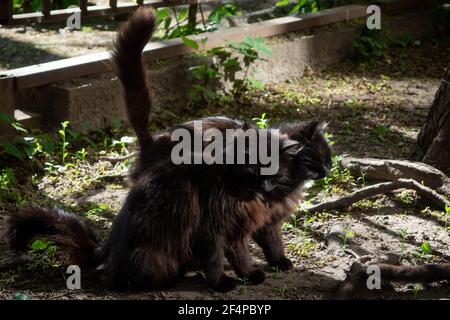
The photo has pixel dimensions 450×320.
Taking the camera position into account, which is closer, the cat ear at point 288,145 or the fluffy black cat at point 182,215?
the fluffy black cat at point 182,215

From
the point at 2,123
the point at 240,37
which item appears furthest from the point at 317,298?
the point at 240,37

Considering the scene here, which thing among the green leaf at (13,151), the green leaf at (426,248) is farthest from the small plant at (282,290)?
the green leaf at (13,151)

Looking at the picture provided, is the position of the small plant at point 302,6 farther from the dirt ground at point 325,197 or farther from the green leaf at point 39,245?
the green leaf at point 39,245

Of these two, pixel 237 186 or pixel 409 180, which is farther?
pixel 409 180

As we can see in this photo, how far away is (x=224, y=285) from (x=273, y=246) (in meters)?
0.47

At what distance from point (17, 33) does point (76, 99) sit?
232 cm

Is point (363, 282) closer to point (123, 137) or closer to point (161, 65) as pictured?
point (123, 137)

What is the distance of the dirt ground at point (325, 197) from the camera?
431cm

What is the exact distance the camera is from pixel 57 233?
14.5ft

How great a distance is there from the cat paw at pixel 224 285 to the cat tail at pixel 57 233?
0.73 metres

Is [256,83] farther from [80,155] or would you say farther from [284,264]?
[284,264]

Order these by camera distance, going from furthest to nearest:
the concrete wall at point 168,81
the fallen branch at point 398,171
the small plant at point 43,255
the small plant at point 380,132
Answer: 1. the small plant at point 380,132
2. the concrete wall at point 168,81
3. the fallen branch at point 398,171
4. the small plant at point 43,255

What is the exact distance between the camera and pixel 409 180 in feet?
17.4

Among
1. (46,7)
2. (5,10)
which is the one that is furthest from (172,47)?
(5,10)
